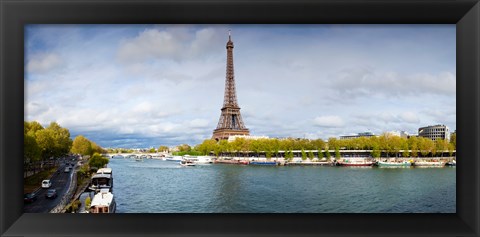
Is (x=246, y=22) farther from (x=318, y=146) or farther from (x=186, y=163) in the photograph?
(x=318, y=146)

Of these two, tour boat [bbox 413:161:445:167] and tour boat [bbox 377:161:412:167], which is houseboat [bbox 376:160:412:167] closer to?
tour boat [bbox 377:161:412:167]

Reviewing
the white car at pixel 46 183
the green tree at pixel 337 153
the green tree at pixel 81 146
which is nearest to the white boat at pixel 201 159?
the green tree at pixel 337 153

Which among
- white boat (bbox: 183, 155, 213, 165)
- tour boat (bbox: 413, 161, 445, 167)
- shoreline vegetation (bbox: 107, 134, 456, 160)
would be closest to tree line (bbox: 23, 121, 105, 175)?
shoreline vegetation (bbox: 107, 134, 456, 160)

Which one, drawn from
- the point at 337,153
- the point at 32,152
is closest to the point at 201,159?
the point at 337,153

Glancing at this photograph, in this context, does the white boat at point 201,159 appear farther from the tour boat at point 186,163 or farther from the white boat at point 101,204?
the white boat at point 101,204
